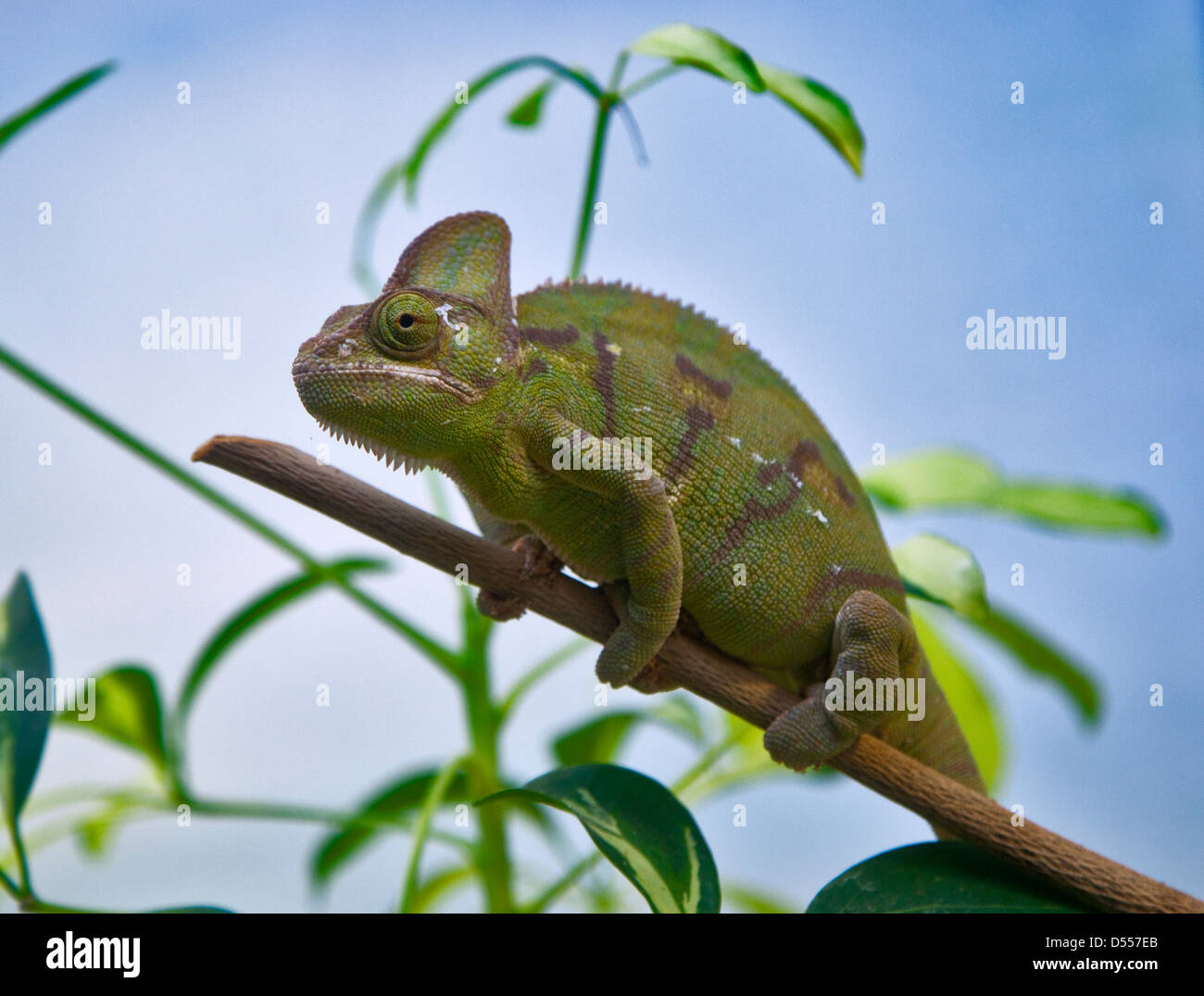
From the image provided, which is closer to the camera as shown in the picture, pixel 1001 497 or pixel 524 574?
pixel 524 574

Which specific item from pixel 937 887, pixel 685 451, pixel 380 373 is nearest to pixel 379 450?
pixel 380 373

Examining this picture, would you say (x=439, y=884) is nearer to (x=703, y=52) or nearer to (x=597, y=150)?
(x=597, y=150)

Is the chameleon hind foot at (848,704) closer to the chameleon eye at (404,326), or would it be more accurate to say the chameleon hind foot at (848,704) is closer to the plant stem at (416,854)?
the plant stem at (416,854)

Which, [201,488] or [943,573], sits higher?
[201,488]

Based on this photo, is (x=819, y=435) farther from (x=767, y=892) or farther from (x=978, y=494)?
(x=767, y=892)

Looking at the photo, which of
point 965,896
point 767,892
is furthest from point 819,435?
point 767,892

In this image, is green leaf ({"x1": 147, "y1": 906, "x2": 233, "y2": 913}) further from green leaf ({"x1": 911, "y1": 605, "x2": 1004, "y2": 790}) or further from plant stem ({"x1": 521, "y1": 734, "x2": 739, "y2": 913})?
green leaf ({"x1": 911, "y1": 605, "x2": 1004, "y2": 790})
